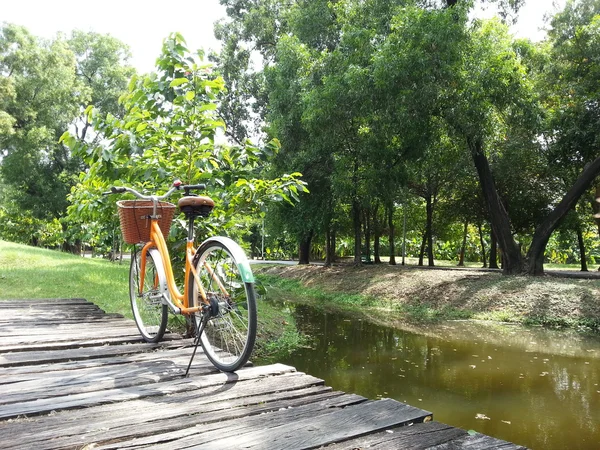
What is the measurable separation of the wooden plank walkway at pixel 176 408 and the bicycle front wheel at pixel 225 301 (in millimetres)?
128

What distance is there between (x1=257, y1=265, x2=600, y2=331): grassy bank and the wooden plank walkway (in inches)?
283

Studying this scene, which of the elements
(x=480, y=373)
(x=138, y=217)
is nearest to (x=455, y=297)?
(x=480, y=373)

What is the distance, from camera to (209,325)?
3.09 metres

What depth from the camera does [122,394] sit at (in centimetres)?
242

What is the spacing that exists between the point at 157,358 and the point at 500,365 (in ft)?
17.4

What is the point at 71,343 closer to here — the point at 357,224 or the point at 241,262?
the point at 241,262

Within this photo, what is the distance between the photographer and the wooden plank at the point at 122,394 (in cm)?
220

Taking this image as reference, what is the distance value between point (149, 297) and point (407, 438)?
234 cm

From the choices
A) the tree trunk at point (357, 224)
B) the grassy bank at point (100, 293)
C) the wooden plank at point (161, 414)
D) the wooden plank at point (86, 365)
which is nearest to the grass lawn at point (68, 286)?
the grassy bank at point (100, 293)

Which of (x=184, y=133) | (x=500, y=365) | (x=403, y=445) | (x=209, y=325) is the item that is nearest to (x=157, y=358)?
(x=209, y=325)

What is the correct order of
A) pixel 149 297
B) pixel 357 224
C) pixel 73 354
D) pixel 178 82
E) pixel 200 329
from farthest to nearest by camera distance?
pixel 357 224 → pixel 178 82 → pixel 149 297 → pixel 73 354 → pixel 200 329

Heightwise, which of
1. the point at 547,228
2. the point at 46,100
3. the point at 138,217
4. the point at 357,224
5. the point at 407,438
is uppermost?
the point at 46,100

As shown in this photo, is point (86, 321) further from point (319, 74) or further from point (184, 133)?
point (319, 74)

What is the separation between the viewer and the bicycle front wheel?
103 inches
